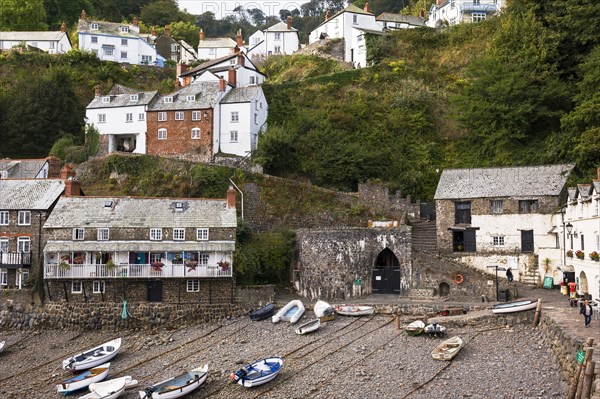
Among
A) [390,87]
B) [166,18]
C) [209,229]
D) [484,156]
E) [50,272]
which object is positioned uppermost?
[166,18]

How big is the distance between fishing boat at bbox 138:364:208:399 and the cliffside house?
5492 centimetres

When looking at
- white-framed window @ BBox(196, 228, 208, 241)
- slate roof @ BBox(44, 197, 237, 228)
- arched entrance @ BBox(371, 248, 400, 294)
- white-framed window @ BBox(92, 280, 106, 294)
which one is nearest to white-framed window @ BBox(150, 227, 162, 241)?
slate roof @ BBox(44, 197, 237, 228)

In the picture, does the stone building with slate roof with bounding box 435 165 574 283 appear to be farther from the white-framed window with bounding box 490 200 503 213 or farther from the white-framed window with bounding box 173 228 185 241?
the white-framed window with bounding box 173 228 185 241

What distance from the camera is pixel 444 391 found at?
78.9 feet

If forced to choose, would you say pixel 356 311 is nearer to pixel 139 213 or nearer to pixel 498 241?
pixel 498 241

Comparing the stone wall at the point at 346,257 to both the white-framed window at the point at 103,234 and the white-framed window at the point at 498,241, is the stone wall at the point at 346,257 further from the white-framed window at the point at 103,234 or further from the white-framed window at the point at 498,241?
the white-framed window at the point at 103,234

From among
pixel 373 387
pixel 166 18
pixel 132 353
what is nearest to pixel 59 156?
pixel 132 353

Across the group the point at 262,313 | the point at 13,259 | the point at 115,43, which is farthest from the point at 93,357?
the point at 115,43

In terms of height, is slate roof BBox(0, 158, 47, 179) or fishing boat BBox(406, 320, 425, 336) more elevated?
slate roof BBox(0, 158, 47, 179)

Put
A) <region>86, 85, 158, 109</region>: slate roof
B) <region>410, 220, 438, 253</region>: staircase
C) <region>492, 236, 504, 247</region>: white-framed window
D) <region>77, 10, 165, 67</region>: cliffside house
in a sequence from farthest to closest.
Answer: <region>77, 10, 165, 67</region>: cliffside house, <region>86, 85, 158, 109</region>: slate roof, <region>410, 220, 438, 253</region>: staircase, <region>492, 236, 504, 247</region>: white-framed window

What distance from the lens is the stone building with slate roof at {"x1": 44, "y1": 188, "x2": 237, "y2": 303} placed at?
121ft

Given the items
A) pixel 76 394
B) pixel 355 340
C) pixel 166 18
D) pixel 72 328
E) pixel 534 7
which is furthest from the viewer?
pixel 166 18

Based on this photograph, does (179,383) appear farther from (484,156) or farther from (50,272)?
(484,156)

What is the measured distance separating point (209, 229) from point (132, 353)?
9000 millimetres
